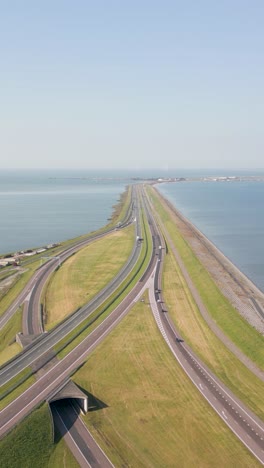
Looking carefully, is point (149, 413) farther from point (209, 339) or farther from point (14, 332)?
point (14, 332)

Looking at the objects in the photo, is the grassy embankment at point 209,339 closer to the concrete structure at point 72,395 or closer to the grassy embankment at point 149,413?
the grassy embankment at point 149,413

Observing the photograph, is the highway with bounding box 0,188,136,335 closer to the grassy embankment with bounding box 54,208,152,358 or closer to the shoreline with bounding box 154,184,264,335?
the grassy embankment with bounding box 54,208,152,358

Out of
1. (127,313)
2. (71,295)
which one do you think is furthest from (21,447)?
(71,295)

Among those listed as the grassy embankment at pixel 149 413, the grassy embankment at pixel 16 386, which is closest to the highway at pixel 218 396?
the grassy embankment at pixel 149 413

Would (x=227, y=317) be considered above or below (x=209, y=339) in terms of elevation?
above

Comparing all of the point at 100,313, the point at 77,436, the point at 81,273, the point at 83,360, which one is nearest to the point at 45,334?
the point at 83,360
